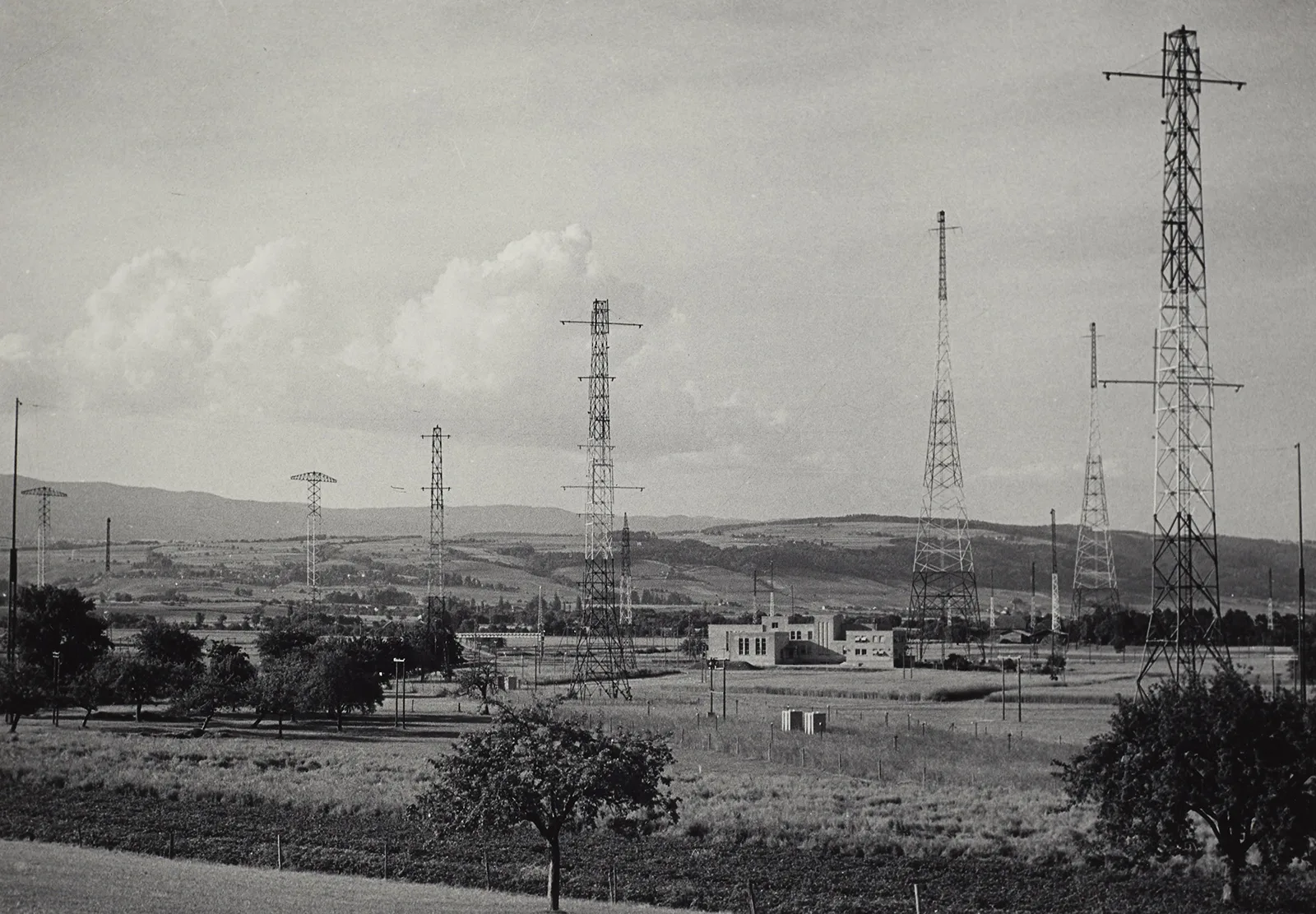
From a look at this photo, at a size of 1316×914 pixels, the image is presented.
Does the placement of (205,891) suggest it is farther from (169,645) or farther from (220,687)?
(169,645)

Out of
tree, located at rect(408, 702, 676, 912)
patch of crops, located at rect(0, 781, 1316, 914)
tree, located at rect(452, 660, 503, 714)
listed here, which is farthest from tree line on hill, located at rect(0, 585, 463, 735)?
tree, located at rect(408, 702, 676, 912)

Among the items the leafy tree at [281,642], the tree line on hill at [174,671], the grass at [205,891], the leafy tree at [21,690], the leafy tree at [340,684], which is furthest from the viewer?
the leafy tree at [281,642]

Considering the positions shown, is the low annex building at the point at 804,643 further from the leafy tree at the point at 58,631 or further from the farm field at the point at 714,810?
the leafy tree at the point at 58,631

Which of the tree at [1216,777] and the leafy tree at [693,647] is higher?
the tree at [1216,777]

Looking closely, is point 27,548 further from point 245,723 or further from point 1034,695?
point 1034,695

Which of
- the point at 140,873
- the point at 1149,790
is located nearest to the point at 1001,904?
the point at 1149,790

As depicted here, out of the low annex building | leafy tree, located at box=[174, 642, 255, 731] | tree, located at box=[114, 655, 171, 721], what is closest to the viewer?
leafy tree, located at box=[174, 642, 255, 731]

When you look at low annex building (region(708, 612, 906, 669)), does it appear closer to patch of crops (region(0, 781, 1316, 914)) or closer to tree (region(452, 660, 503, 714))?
tree (region(452, 660, 503, 714))

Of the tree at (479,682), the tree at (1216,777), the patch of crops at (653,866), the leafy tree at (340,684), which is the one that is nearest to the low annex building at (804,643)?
the tree at (479,682)
